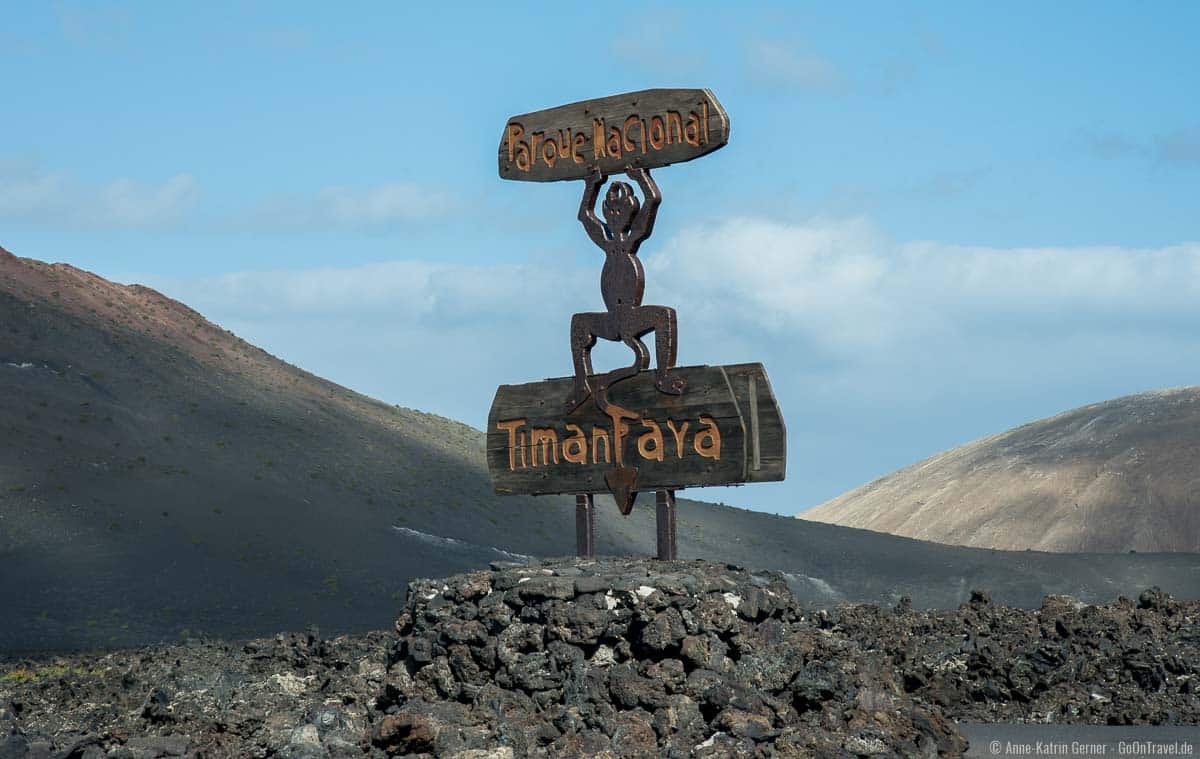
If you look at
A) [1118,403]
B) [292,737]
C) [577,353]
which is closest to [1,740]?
[292,737]

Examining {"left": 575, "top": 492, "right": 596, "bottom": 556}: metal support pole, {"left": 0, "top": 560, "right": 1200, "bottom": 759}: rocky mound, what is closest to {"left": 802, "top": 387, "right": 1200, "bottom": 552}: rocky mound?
{"left": 0, "top": 560, "right": 1200, "bottom": 759}: rocky mound

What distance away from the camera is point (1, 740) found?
10414mm

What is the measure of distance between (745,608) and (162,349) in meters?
32.1

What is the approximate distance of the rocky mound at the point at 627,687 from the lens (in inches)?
327

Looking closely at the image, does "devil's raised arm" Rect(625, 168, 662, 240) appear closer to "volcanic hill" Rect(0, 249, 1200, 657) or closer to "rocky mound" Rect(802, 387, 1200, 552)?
"volcanic hill" Rect(0, 249, 1200, 657)

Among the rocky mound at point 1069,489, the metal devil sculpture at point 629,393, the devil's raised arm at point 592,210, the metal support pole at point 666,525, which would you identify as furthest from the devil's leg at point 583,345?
the rocky mound at point 1069,489

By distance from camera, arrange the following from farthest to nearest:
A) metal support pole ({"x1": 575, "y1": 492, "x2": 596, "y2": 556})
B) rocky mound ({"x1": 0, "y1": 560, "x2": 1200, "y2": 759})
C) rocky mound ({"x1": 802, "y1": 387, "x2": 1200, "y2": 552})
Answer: rocky mound ({"x1": 802, "y1": 387, "x2": 1200, "y2": 552}), metal support pole ({"x1": 575, "y1": 492, "x2": 596, "y2": 556}), rocky mound ({"x1": 0, "y1": 560, "x2": 1200, "y2": 759})

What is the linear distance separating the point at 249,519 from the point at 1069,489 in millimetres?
39700

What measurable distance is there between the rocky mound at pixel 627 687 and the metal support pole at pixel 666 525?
0.56 meters

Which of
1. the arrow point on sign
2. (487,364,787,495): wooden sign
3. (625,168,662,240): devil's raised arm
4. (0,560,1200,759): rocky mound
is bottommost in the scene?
(0,560,1200,759): rocky mound

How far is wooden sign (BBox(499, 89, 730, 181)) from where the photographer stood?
36.8 feet

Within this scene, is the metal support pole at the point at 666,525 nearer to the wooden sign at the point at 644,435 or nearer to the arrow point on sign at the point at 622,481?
the wooden sign at the point at 644,435

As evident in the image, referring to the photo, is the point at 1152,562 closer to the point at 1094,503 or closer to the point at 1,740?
the point at 1,740

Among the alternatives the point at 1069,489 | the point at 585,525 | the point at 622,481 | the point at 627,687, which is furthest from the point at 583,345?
the point at 1069,489
